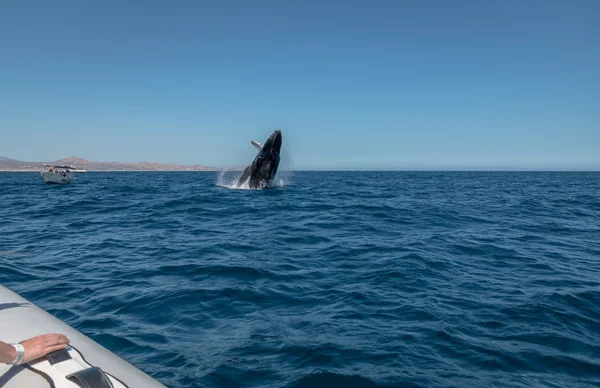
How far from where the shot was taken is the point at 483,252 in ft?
36.4

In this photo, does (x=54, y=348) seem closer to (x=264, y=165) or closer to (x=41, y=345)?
(x=41, y=345)

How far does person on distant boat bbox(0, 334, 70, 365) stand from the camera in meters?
2.90

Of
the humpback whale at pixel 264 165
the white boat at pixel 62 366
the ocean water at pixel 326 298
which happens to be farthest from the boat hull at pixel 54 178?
the white boat at pixel 62 366

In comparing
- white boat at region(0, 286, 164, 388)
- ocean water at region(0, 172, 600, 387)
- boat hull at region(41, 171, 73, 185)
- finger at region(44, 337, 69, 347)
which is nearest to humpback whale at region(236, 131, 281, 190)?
ocean water at region(0, 172, 600, 387)

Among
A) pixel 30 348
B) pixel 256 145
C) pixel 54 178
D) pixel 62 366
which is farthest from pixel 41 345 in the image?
pixel 54 178

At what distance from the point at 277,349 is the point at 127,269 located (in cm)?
561

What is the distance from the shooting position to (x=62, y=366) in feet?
9.92

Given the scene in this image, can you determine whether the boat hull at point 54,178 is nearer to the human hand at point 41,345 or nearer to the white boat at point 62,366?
the white boat at point 62,366

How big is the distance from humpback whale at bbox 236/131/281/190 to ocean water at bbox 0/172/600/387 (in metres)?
11.5

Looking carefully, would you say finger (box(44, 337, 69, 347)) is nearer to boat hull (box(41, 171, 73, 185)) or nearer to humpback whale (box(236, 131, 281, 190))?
humpback whale (box(236, 131, 281, 190))

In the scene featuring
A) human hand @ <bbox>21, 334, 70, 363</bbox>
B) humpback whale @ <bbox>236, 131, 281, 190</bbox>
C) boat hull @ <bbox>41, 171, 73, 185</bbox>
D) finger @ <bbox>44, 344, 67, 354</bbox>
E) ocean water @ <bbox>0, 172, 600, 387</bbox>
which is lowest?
ocean water @ <bbox>0, 172, 600, 387</bbox>

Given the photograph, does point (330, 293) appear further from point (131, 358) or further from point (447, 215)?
point (447, 215)

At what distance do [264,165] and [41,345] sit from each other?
25.3m

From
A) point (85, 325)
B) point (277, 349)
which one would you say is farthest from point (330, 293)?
point (85, 325)
